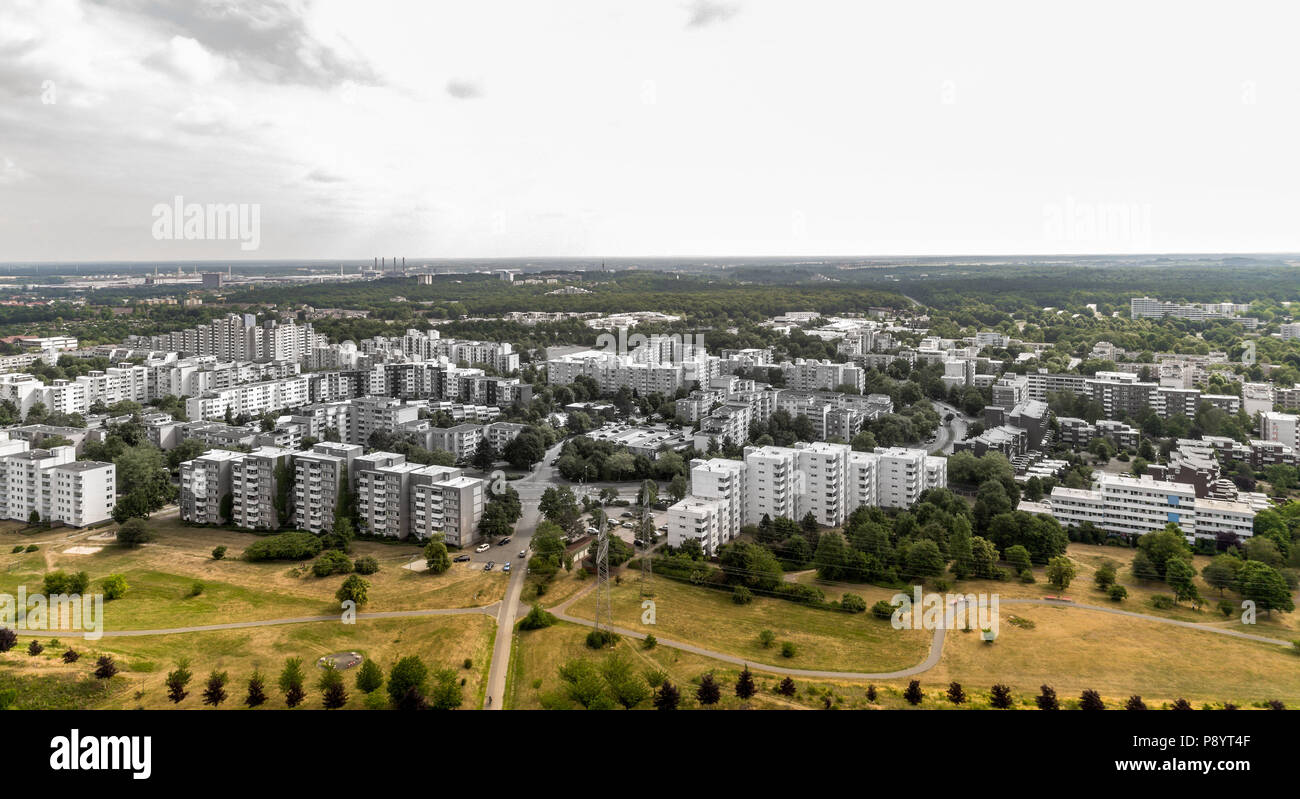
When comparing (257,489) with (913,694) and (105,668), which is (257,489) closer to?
(105,668)

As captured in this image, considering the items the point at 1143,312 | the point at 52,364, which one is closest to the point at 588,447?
the point at 52,364

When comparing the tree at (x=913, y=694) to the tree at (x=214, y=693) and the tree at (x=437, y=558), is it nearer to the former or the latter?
the tree at (x=214, y=693)

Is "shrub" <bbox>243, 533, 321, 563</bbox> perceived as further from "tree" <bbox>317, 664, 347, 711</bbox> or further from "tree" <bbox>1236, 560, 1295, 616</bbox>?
"tree" <bbox>1236, 560, 1295, 616</bbox>

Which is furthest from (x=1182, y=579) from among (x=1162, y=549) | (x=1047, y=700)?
(x=1047, y=700)

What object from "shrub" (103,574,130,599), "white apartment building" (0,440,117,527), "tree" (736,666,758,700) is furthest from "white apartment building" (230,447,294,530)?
"tree" (736,666,758,700)

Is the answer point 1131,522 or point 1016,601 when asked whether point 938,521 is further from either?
point 1131,522
